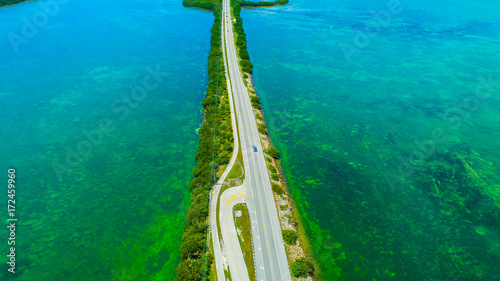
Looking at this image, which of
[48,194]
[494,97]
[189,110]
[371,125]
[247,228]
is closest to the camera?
[247,228]

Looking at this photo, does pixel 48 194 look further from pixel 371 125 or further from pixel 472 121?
pixel 472 121

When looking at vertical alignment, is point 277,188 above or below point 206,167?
below

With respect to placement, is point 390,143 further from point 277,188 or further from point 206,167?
point 206,167

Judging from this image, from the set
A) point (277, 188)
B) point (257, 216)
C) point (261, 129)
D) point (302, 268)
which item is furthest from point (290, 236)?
point (261, 129)

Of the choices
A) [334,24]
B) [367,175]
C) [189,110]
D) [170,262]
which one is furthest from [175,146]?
[334,24]

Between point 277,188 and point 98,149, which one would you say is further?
point 98,149

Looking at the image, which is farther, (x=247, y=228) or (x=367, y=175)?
(x=367, y=175)
